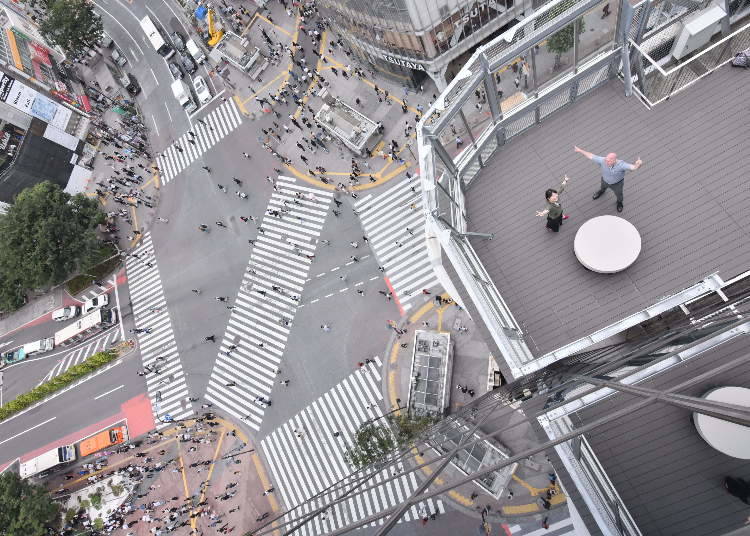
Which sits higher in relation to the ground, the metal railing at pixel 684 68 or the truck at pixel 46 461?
the truck at pixel 46 461

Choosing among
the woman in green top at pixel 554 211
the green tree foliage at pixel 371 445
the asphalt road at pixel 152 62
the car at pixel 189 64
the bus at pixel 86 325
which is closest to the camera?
the woman in green top at pixel 554 211

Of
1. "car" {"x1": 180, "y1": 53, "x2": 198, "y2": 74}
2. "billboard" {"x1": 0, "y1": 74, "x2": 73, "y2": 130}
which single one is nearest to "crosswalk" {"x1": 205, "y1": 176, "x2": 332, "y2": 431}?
"car" {"x1": 180, "y1": 53, "x2": 198, "y2": 74}

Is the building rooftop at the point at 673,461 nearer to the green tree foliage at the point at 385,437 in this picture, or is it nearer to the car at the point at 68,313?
the green tree foliage at the point at 385,437

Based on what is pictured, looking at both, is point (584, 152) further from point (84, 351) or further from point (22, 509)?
point (84, 351)

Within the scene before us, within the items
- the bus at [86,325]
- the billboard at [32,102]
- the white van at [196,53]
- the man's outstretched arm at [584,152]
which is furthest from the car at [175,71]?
the man's outstretched arm at [584,152]

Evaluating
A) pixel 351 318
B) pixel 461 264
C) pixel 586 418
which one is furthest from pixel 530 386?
pixel 351 318

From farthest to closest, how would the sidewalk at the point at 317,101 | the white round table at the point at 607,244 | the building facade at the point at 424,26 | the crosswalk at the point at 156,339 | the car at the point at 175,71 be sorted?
1. the car at the point at 175,71
2. the sidewalk at the point at 317,101
3. the crosswalk at the point at 156,339
4. the building facade at the point at 424,26
5. the white round table at the point at 607,244

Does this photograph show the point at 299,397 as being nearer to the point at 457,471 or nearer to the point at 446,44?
the point at 457,471
